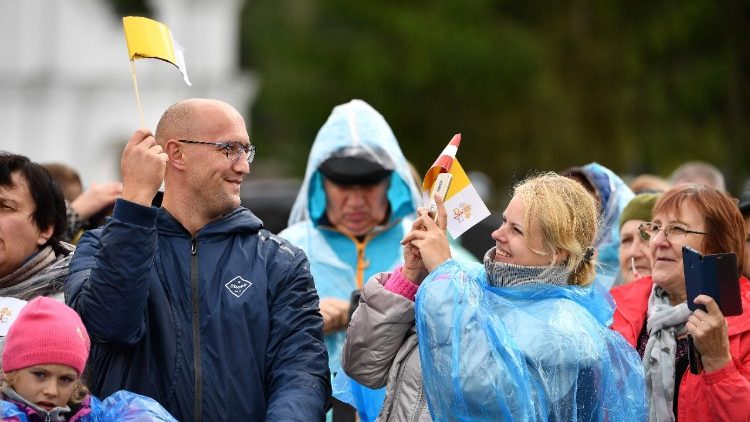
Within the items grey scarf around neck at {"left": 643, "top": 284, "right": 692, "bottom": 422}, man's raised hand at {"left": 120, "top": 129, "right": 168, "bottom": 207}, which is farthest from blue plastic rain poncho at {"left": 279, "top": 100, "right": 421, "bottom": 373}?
man's raised hand at {"left": 120, "top": 129, "right": 168, "bottom": 207}

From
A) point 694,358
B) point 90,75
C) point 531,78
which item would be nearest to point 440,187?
point 694,358

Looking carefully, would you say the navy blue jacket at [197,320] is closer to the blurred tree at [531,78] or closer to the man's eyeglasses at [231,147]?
the man's eyeglasses at [231,147]

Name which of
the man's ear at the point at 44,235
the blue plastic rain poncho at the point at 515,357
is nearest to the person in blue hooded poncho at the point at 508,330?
the blue plastic rain poncho at the point at 515,357

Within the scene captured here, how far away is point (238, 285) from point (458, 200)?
0.84 metres

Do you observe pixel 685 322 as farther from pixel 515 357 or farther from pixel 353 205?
pixel 353 205

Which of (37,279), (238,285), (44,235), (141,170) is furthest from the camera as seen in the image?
(44,235)

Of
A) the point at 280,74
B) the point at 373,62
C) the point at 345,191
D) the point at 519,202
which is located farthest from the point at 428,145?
the point at 519,202

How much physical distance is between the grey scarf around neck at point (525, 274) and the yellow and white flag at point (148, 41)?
4.62 feet

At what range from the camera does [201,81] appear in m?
45.3

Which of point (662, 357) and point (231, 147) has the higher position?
point (231, 147)

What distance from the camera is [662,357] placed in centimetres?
539

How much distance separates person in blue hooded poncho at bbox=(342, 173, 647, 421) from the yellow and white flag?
3.88 ft

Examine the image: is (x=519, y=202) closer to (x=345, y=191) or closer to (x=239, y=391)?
(x=239, y=391)

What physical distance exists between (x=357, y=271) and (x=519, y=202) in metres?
2.27
